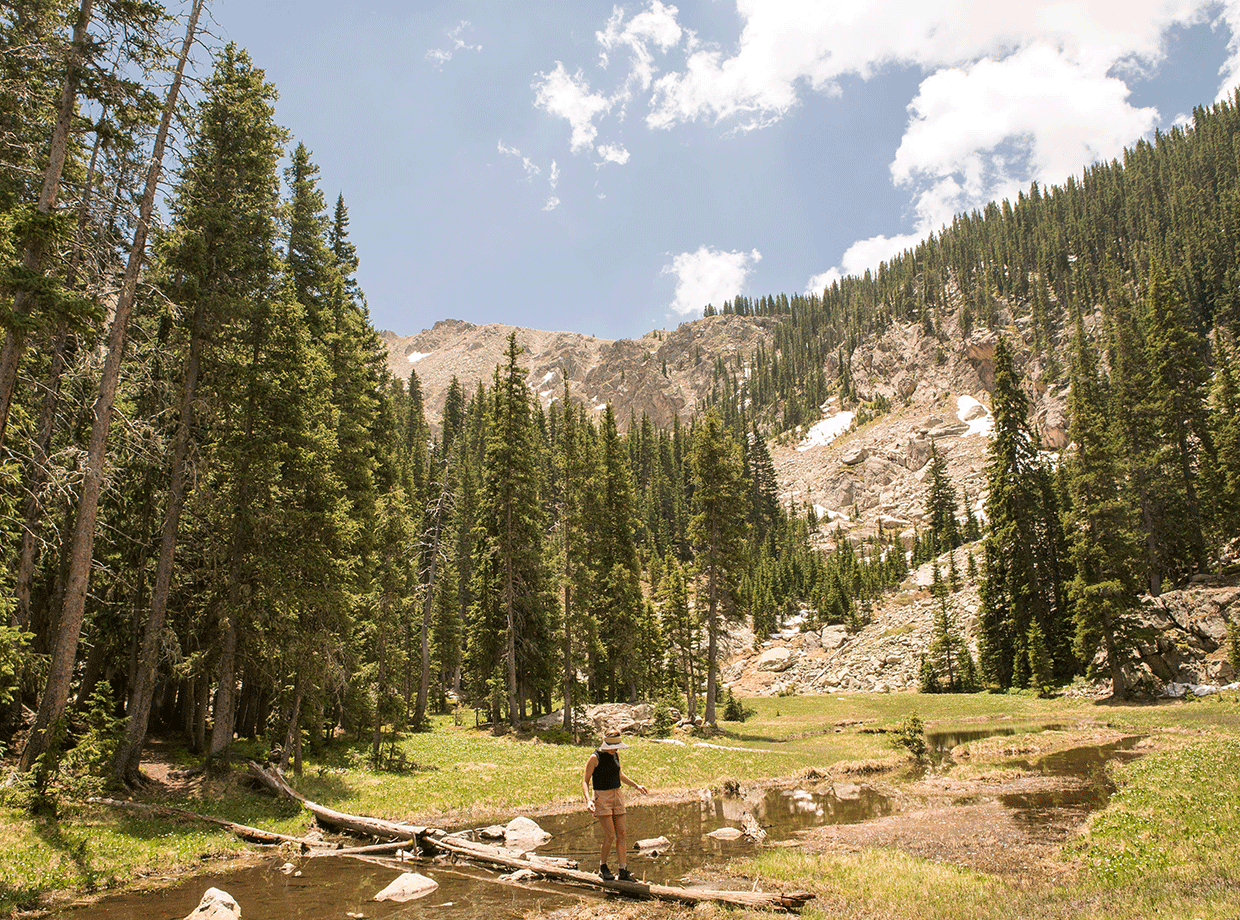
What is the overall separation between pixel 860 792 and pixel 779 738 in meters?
16.4

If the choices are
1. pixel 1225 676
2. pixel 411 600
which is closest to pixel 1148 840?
pixel 411 600

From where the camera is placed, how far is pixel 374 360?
32062 millimetres

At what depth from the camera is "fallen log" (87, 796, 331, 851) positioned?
12523 millimetres

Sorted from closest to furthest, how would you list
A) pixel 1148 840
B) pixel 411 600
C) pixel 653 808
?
pixel 1148 840, pixel 653 808, pixel 411 600

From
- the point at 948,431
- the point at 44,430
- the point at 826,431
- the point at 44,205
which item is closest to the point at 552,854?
the point at 44,430

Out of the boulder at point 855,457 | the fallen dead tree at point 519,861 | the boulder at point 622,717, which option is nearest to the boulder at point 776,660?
the boulder at point 622,717

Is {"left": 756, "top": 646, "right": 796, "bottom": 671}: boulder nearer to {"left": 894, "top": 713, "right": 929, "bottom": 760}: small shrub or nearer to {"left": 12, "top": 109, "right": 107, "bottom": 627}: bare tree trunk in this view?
{"left": 894, "top": 713, "right": 929, "bottom": 760}: small shrub

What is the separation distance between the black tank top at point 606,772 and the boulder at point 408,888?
9.77ft

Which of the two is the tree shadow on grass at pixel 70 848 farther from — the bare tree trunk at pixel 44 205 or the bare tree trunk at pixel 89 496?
the bare tree trunk at pixel 44 205

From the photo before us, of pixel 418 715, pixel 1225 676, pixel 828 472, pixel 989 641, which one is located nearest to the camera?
pixel 1225 676

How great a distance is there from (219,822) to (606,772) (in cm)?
922

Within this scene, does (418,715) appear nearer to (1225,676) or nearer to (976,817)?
(976,817)

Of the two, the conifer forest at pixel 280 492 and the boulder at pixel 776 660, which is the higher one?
the conifer forest at pixel 280 492

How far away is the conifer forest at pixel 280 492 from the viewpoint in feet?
44.6
